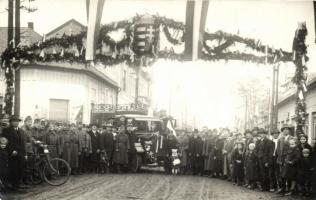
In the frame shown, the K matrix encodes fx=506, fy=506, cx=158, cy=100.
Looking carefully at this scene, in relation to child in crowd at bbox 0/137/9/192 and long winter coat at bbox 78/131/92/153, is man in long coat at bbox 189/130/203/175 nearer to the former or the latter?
long winter coat at bbox 78/131/92/153

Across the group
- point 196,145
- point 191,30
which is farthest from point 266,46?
point 196,145

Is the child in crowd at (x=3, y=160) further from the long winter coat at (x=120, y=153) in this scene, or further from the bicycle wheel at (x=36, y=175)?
the long winter coat at (x=120, y=153)

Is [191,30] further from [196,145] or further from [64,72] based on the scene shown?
[64,72]

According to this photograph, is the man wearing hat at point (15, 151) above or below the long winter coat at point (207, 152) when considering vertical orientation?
above

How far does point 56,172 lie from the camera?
11.7 m

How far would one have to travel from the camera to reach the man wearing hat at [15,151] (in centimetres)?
1059

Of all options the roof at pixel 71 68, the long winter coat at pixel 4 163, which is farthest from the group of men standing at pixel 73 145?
the roof at pixel 71 68

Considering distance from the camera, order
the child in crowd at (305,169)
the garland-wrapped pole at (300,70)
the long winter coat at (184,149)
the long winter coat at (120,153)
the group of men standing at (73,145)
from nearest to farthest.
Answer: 1. the group of men standing at (73,145)
2. the child in crowd at (305,169)
3. the garland-wrapped pole at (300,70)
4. the long winter coat at (120,153)
5. the long winter coat at (184,149)

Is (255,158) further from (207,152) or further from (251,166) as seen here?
(207,152)

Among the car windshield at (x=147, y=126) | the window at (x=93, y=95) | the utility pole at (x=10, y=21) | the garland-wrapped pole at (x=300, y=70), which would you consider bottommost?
the car windshield at (x=147, y=126)

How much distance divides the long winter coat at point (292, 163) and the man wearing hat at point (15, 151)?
579cm

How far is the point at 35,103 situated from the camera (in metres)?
26.5

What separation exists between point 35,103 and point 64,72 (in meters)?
2.61

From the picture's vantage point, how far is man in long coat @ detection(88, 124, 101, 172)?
15.8 metres
